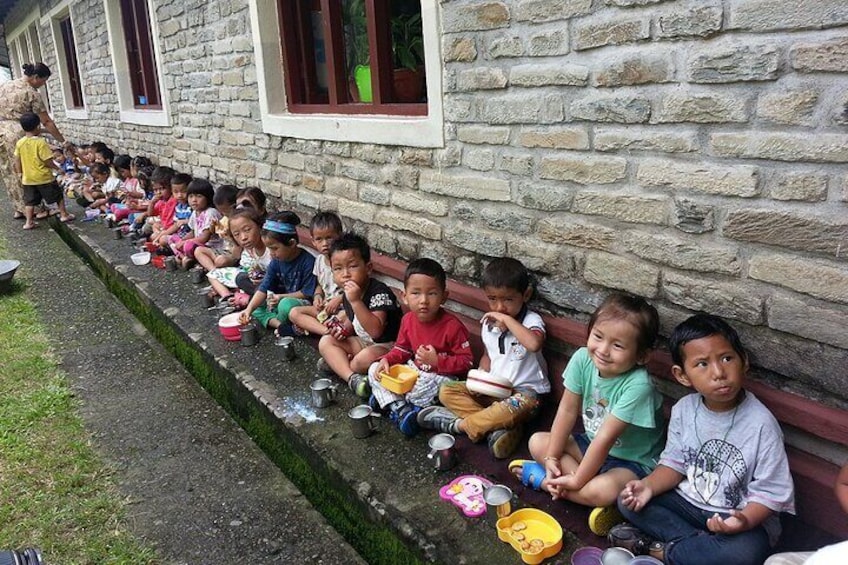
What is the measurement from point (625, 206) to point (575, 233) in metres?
0.31

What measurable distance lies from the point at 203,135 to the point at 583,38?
5.15 meters

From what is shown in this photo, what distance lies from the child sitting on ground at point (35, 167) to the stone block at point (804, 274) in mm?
8940

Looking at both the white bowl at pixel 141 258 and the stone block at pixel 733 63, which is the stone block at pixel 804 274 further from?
the white bowl at pixel 141 258

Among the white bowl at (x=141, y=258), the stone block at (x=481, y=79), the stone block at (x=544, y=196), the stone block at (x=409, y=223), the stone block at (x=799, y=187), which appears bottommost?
the white bowl at (x=141, y=258)

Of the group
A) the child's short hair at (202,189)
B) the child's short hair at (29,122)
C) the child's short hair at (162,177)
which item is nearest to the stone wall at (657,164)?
the child's short hair at (202,189)

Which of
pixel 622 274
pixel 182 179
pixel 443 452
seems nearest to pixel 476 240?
pixel 622 274

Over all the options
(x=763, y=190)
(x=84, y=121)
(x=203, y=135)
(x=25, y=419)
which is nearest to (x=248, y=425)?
(x=25, y=419)

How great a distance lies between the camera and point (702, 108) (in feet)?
7.72

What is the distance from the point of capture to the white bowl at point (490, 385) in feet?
9.98

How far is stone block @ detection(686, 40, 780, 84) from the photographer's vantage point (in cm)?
213

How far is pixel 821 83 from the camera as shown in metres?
2.03

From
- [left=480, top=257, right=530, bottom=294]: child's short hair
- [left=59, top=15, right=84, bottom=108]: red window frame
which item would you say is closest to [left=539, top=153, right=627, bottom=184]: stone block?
[left=480, top=257, right=530, bottom=294]: child's short hair

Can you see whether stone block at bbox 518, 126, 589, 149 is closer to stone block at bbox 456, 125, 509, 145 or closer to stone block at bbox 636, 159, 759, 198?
stone block at bbox 456, 125, 509, 145

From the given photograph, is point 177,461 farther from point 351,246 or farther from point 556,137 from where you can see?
point 556,137
